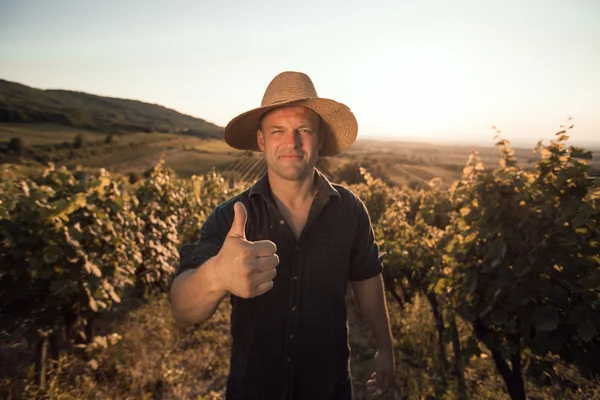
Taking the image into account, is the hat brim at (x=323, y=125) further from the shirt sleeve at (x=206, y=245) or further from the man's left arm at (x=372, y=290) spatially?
the shirt sleeve at (x=206, y=245)

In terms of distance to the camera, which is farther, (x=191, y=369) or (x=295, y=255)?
(x=191, y=369)

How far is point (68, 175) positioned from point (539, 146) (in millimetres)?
5547

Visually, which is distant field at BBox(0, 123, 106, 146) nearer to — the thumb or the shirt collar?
the shirt collar

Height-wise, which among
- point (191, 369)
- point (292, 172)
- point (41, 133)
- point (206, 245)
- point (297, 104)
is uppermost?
point (41, 133)

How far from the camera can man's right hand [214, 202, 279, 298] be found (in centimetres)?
116

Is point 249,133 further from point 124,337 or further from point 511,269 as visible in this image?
point 124,337

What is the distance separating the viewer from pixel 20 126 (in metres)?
69.3

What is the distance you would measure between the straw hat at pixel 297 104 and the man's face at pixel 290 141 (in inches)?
2.6

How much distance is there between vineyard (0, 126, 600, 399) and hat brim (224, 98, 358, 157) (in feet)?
5.69

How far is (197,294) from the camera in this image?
136cm

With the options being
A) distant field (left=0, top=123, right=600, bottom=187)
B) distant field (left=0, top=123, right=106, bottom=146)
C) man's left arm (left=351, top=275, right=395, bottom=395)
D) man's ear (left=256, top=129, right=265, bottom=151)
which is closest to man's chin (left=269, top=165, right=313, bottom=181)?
man's ear (left=256, top=129, right=265, bottom=151)

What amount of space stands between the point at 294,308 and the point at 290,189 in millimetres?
701

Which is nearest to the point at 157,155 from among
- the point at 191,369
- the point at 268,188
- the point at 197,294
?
the point at 191,369

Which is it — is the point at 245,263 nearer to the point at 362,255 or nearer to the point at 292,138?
the point at 292,138
